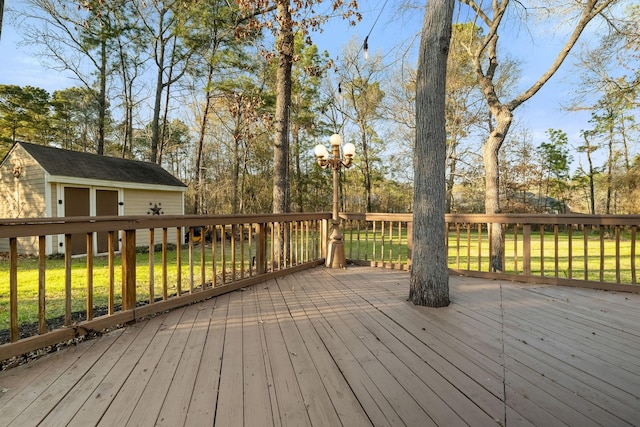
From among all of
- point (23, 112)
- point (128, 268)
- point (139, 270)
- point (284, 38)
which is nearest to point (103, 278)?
point (139, 270)

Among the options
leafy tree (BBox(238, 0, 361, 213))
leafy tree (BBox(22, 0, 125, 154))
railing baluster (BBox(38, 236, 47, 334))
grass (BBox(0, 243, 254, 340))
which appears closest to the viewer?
railing baluster (BBox(38, 236, 47, 334))

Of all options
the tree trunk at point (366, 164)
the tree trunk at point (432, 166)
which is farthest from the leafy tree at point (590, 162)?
the tree trunk at point (432, 166)

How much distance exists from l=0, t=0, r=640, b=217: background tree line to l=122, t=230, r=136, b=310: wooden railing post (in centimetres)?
524

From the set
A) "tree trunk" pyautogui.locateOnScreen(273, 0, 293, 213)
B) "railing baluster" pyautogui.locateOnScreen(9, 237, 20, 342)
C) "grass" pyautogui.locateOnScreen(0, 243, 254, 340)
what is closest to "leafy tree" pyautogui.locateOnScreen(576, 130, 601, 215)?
"tree trunk" pyautogui.locateOnScreen(273, 0, 293, 213)

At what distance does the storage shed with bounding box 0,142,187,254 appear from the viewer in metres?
7.65

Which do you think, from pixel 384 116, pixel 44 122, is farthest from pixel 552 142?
pixel 44 122

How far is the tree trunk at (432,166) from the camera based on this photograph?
113 inches

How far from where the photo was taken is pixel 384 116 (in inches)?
638

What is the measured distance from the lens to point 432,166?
2.90 m

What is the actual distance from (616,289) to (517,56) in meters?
12.7

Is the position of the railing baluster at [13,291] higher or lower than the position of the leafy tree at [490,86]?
lower

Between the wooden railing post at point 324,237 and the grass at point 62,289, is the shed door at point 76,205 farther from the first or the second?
the wooden railing post at point 324,237

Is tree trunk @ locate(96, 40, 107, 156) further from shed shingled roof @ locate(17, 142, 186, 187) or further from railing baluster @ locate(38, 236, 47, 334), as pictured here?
railing baluster @ locate(38, 236, 47, 334)

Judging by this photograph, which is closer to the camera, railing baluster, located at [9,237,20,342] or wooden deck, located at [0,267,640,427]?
wooden deck, located at [0,267,640,427]
